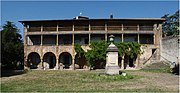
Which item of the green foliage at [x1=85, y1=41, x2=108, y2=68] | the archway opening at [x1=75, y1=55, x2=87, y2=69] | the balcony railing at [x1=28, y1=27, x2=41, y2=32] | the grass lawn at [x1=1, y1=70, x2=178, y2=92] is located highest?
the balcony railing at [x1=28, y1=27, x2=41, y2=32]

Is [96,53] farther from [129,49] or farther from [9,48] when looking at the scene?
[9,48]

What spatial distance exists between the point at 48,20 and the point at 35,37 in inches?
171

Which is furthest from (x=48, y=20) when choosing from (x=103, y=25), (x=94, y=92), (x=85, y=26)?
(x=94, y=92)

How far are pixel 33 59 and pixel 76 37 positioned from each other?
728 cm

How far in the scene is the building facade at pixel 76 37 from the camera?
131 ft

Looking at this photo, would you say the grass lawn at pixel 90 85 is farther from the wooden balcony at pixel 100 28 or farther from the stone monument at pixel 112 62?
the wooden balcony at pixel 100 28

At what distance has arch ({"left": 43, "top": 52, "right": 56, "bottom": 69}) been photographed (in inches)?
1647

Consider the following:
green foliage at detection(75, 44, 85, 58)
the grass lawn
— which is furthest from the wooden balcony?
the grass lawn

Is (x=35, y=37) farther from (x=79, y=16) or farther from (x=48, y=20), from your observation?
(x=79, y=16)

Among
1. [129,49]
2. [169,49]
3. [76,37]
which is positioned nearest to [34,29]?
[76,37]

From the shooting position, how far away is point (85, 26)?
4122cm

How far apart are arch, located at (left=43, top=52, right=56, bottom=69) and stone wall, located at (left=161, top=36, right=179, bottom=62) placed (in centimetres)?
1599

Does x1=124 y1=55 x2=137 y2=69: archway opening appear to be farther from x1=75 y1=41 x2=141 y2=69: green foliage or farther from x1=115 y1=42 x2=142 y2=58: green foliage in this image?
x1=115 y1=42 x2=142 y2=58: green foliage

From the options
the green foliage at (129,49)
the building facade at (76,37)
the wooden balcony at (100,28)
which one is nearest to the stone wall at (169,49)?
the building facade at (76,37)
